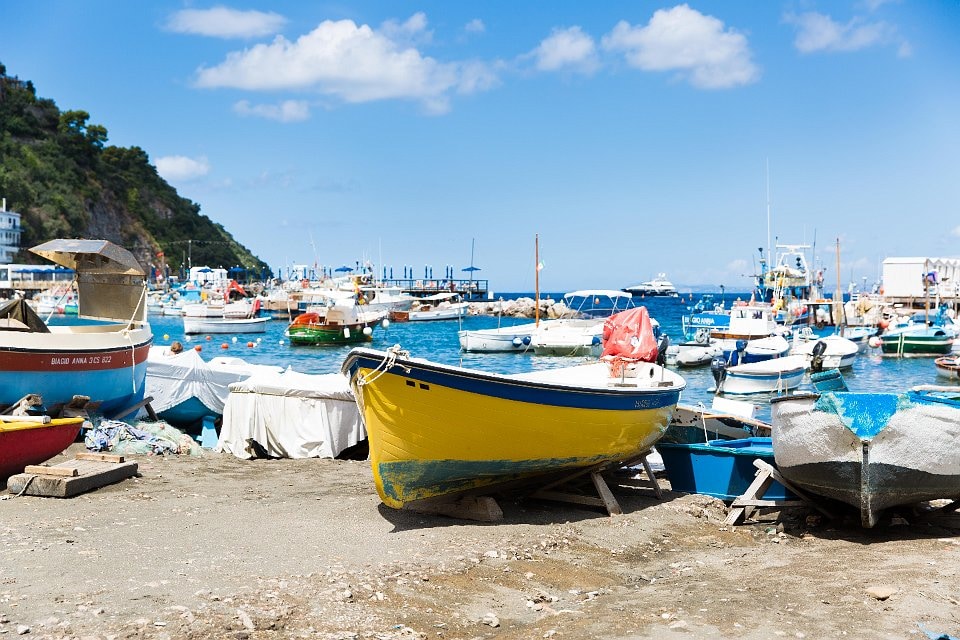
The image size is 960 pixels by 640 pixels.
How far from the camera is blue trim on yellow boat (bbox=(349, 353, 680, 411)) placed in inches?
356

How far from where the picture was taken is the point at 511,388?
30.9 feet

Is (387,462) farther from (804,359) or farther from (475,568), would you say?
(804,359)

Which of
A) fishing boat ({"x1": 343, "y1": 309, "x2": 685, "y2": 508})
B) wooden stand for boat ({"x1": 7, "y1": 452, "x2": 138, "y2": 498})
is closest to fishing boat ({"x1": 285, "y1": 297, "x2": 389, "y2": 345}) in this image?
wooden stand for boat ({"x1": 7, "y1": 452, "x2": 138, "y2": 498})

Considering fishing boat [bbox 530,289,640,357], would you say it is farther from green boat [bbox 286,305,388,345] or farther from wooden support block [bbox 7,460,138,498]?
wooden support block [bbox 7,460,138,498]

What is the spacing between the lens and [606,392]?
33.7 ft

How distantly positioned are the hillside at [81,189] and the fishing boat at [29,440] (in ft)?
293

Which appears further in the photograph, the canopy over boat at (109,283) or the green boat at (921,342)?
the green boat at (921,342)

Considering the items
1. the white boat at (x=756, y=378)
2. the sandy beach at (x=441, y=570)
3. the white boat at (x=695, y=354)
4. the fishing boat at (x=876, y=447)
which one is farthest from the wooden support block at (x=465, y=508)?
the white boat at (x=695, y=354)

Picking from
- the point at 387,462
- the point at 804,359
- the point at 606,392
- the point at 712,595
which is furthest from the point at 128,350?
the point at 804,359

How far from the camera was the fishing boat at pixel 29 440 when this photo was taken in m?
10.5

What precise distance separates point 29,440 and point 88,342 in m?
4.14

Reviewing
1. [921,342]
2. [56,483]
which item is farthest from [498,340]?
[56,483]

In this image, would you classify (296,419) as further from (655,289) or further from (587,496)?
(655,289)

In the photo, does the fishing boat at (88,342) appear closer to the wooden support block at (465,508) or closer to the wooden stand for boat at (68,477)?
the wooden stand for boat at (68,477)
